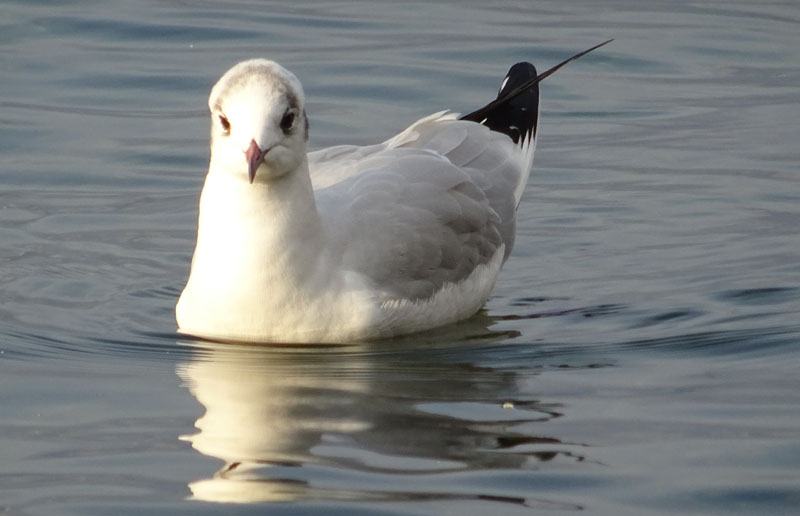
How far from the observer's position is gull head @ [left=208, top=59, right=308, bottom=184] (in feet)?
20.1

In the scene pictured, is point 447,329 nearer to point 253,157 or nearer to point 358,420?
point 253,157

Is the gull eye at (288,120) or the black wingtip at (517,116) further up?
the black wingtip at (517,116)

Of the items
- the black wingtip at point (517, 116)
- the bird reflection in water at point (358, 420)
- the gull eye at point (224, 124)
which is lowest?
the bird reflection in water at point (358, 420)

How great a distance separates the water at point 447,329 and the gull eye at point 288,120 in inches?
34.2

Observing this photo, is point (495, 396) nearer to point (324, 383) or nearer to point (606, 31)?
point (324, 383)

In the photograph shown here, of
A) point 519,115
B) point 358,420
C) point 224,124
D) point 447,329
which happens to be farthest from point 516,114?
point 358,420

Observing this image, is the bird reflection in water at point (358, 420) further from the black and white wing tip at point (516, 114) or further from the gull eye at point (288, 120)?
the black and white wing tip at point (516, 114)

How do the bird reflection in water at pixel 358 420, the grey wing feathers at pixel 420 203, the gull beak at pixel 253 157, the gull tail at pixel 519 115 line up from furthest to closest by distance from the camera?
the gull tail at pixel 519 115 < the grey wing feathers at pixel 420 203 < the gull beak at pixel 253 157 < the bird reflection in water at pixel 358 420

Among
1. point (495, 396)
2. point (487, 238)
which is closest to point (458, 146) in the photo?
point (487, 238)

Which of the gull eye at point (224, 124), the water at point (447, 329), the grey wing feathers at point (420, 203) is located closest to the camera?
the water at point (447, 329)

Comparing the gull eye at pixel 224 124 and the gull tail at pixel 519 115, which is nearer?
the gull eye at pixel 224 124

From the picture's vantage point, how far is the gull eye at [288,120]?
6.25 m

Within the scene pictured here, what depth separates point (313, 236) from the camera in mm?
6609

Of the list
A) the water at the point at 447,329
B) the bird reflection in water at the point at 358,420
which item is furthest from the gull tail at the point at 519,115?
the bird reflection in water at the point at 358,420
